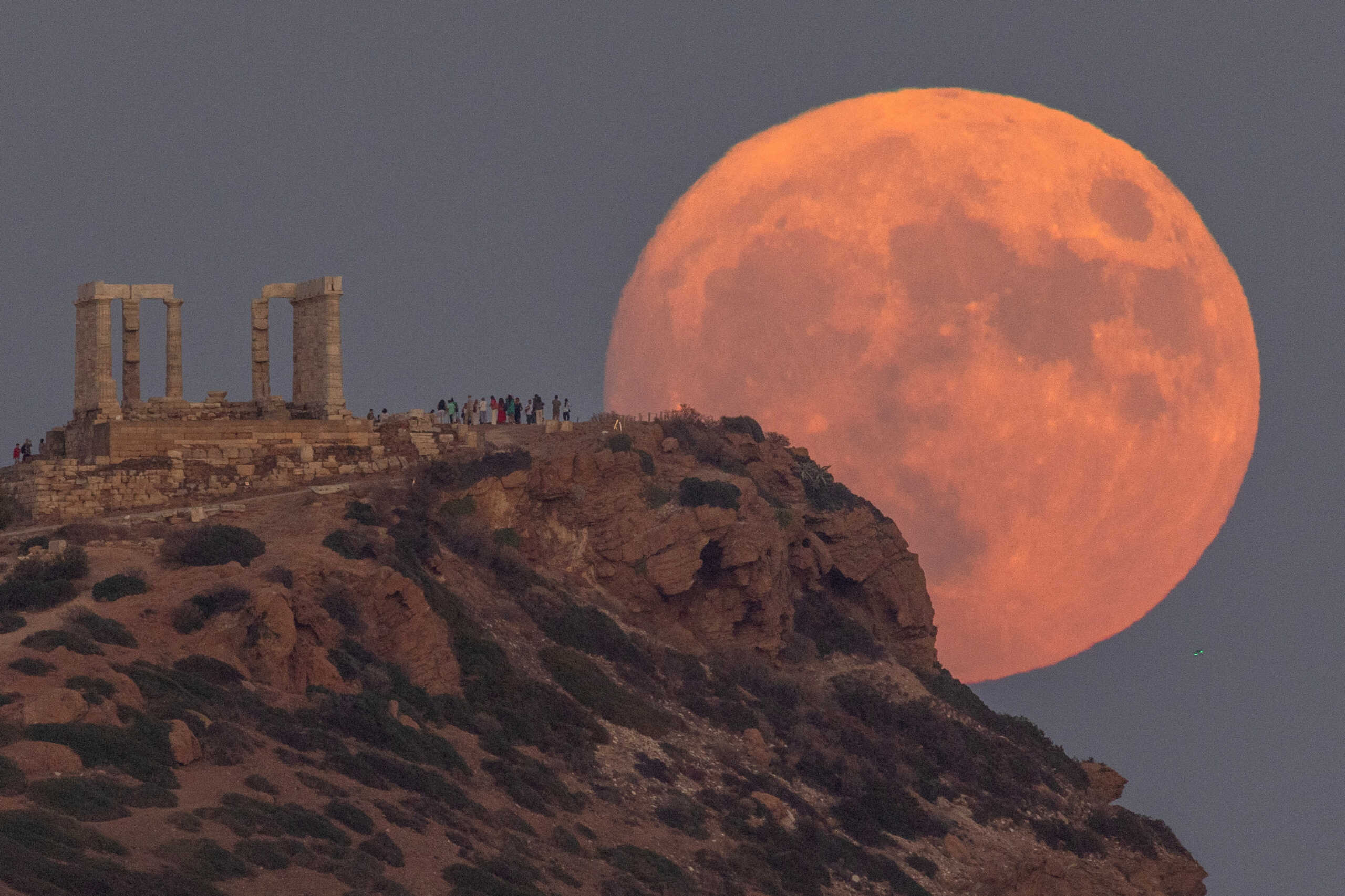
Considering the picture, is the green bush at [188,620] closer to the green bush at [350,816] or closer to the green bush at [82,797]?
the green bush at [350,816]

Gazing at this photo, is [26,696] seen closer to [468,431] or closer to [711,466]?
[468,431]

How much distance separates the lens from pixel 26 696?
38.2 meters

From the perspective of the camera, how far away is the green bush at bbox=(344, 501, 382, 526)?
2159 inches

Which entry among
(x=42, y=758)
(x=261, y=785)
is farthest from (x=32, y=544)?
(x=42, y=758)

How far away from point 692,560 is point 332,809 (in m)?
23.9

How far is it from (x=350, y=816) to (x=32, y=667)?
728 cm

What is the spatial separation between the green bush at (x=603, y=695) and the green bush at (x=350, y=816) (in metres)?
14.5

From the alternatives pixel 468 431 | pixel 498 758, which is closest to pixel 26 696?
pixel 498 758

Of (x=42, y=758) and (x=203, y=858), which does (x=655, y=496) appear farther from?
(x=203, y=858)

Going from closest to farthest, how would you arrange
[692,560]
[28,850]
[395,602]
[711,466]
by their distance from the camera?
[28,850], [395,602], [692,560], [711,466]

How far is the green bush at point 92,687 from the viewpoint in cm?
3872

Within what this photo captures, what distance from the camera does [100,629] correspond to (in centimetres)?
4316

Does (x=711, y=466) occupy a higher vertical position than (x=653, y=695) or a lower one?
higher

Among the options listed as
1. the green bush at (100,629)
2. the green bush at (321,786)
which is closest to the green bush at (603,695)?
the green bush at (100,629)
